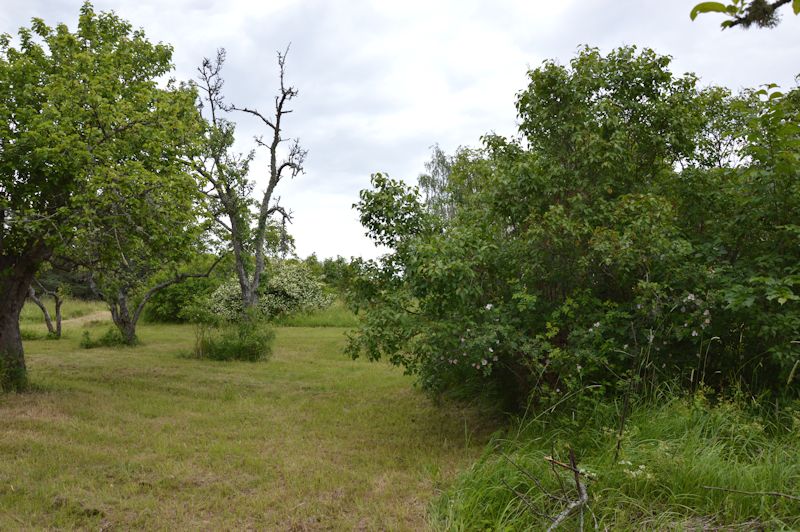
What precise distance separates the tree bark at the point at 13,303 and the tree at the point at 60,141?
0.01m

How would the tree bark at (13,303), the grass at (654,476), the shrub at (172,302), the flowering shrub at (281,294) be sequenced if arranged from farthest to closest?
the flowering shrub at (281,294), the shrub at (172,302), the tree bark at (13,303), the grass at (654,476)

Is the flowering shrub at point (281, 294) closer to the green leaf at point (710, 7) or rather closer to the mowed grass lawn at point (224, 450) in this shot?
the mowed grass lawn at point (224, 450)

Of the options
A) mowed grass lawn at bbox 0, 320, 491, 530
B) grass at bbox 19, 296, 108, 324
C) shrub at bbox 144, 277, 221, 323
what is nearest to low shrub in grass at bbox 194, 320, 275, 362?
mowed grass lawn at bbox 0, 320, 491, 530

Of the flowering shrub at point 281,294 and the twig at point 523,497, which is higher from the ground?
the flowering shrub at point 281,294

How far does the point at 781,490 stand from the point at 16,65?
32.1 ft

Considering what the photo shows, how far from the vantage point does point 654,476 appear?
3588 mm

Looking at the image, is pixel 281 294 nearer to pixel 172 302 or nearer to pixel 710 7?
pixel 172 302

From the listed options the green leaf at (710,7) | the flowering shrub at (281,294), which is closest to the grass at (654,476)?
the green leaf at (710,7)

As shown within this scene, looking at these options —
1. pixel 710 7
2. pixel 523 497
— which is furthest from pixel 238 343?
pixel 710 7

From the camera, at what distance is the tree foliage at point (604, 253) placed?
4801 millimetres

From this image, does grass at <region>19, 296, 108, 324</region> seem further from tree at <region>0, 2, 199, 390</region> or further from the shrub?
tree at <region>0, 2, 199, 390</region>

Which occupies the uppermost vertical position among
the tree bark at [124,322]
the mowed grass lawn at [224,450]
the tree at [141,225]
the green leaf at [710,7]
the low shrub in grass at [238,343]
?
the tree at [141,225]

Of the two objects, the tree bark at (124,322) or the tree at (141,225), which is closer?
the tree at (141,225)

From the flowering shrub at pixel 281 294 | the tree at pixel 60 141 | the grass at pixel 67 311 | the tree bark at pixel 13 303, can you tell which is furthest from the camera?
the grass at pixel 67 311
